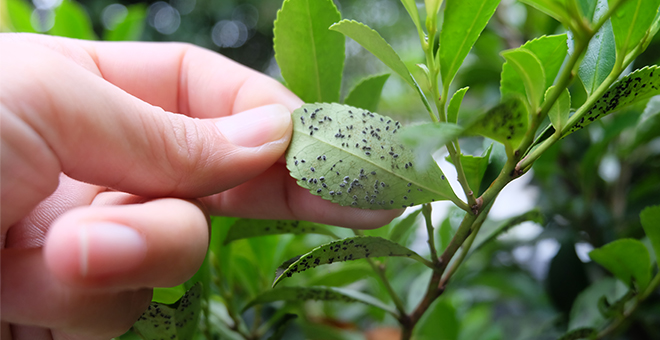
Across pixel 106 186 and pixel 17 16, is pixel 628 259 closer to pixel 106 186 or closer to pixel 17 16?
pixel 106 186

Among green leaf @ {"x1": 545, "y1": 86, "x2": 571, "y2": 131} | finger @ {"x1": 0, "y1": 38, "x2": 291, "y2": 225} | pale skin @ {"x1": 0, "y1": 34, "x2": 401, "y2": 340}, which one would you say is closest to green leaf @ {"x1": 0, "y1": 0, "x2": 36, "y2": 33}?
pale skin @ {"x1": 0, "y1": 34, "x2": 401, "y2": 340}

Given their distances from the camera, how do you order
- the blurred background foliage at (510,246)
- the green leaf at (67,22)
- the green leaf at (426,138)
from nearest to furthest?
1. the green leaf at (426,138)
2. the blurred background foliage at (510,246)
3. the green leaf at (67,22)

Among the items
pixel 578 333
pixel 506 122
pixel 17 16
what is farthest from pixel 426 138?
pixel 17 16

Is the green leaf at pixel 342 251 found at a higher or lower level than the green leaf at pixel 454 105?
lower

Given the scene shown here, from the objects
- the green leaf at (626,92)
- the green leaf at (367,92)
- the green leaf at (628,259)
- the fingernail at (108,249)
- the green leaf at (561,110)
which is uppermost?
the green leaf at (626,92)

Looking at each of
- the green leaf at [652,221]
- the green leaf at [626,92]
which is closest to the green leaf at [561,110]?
the green leaf at [626,92]

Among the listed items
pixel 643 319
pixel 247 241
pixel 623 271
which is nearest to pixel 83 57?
pixel 247 241

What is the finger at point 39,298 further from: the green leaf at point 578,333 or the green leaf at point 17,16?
the green leaf at point 17,16
